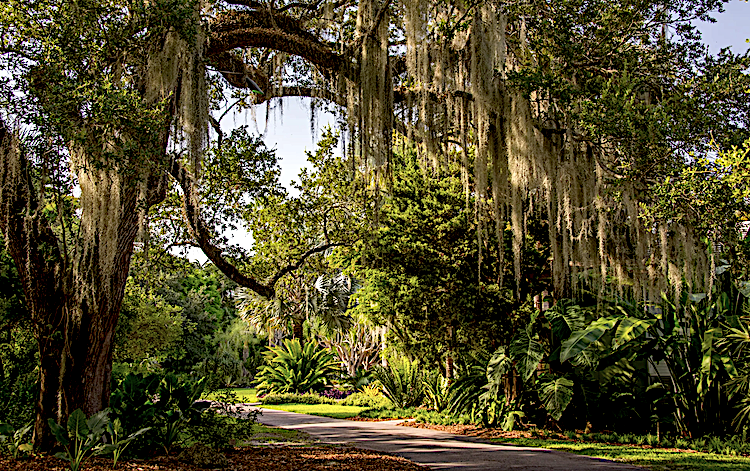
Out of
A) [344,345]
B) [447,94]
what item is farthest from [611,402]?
[344,345]

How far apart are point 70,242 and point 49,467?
8.11ft

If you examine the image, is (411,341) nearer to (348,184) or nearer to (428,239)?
(428,239)

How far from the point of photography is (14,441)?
6.15 m

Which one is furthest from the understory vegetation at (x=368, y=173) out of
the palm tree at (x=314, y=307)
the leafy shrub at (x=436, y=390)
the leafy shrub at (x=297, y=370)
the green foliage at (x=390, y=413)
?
the leafy shrub at (x=297, y=370)

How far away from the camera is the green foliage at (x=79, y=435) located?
217 inches

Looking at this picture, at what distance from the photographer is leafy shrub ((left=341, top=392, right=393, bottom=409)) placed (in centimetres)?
1525

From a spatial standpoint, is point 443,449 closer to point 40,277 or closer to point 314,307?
point 40,277

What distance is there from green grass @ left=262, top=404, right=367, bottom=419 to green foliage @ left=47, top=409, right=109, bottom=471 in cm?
872

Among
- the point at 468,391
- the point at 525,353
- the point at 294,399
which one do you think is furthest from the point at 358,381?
the point at 525,353

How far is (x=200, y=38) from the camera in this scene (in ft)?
19.5

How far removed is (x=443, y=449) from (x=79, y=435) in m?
4.83

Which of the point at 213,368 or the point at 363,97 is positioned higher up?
the point at 363,97

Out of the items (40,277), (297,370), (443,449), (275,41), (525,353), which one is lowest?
(443,449)

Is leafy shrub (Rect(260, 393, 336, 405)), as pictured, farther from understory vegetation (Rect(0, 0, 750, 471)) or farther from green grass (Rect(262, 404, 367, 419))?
understory vegetation (Rect(0, 0, 750, 471))
